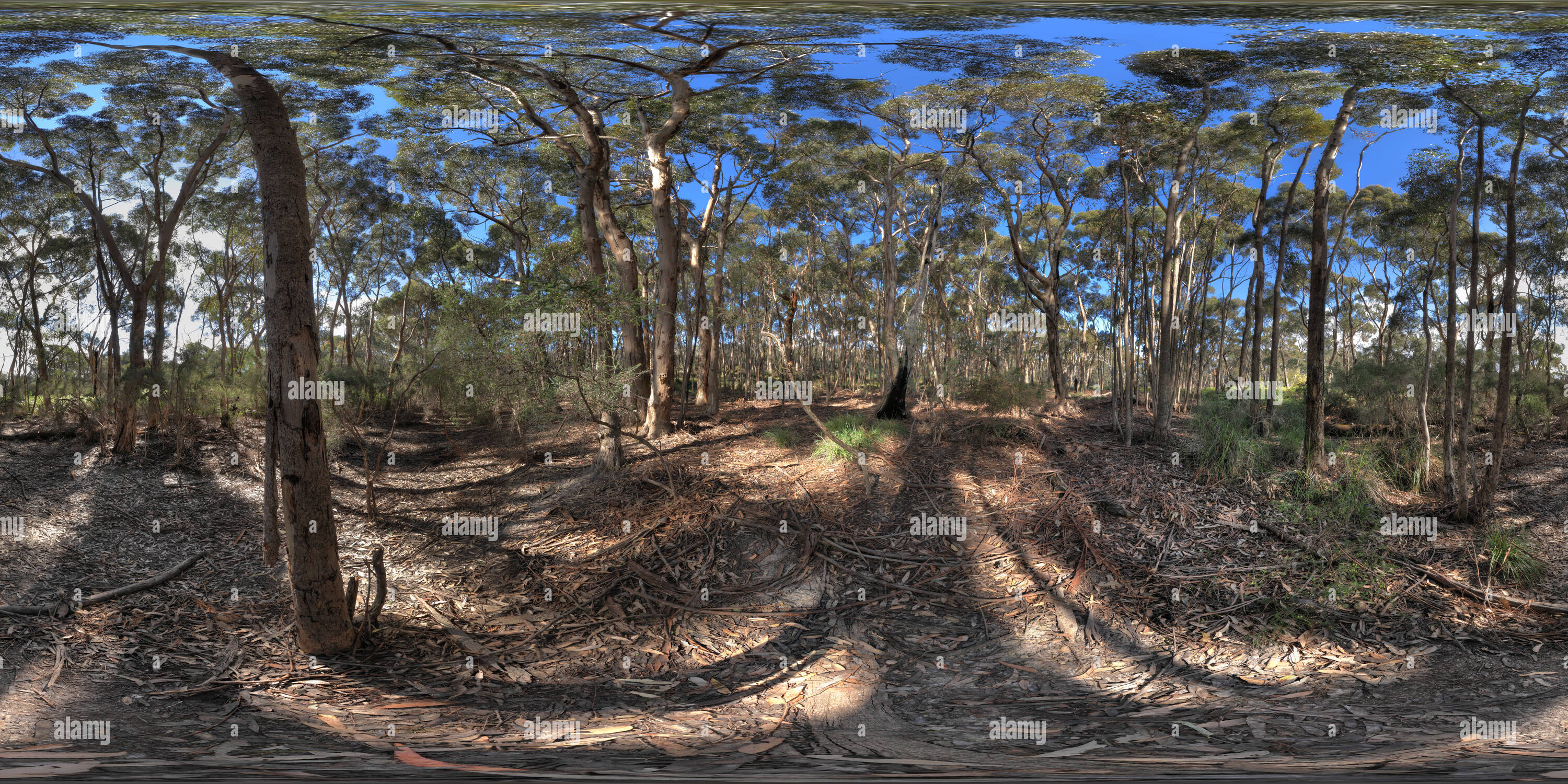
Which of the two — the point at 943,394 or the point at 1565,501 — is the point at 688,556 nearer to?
the point at 943,394

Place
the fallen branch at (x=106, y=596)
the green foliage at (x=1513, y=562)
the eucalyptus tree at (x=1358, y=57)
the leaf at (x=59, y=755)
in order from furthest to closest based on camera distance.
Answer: the green foliage at (x=1513, y=562), the fallen branch at (x=106, y=596), the eucalyptus tree at (x=1358, y=57), the leaf at (x=59, y=755)

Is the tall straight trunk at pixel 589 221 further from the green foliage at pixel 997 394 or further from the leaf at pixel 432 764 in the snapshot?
the leaf at pixel 432 764

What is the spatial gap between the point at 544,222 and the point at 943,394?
5.88 metres

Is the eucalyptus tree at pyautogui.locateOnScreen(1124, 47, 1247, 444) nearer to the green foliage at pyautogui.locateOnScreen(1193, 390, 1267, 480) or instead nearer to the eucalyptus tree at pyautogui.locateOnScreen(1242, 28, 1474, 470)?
the eucalyptus tree at pyautogui.locateOnScreen(1242, 28, 1474, 470)

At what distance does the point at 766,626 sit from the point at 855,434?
6.85 ft

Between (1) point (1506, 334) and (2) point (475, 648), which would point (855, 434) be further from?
(1) point (1506, 334)

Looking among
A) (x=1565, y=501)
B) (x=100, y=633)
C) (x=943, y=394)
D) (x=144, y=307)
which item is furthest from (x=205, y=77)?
(x=1565, y=501)

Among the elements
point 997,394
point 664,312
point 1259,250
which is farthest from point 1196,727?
point 1259,250

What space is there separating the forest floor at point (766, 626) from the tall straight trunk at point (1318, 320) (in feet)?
1.95

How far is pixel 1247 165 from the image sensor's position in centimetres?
666

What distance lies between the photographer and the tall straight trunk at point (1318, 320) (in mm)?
4648

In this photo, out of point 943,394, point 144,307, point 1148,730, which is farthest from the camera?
point 943,394

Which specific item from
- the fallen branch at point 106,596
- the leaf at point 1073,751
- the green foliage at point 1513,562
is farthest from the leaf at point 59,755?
the green foliage at point 1513,562

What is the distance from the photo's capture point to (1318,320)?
4723 mm
